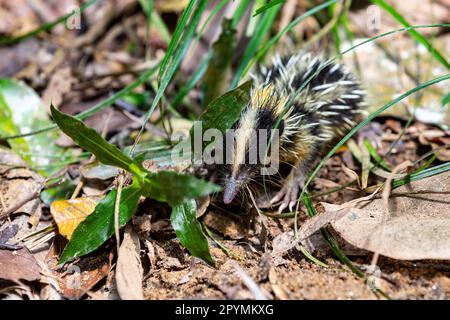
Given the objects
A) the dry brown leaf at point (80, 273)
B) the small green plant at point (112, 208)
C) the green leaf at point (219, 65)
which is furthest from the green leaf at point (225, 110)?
the green leaf at point (219, 65)

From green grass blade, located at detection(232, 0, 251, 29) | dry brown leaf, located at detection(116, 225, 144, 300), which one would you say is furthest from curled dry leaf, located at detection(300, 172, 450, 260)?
green grass blade, located at detection(232, 0, 251, 29)

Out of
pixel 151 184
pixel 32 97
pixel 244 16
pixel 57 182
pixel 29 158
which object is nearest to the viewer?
pixel 151 184

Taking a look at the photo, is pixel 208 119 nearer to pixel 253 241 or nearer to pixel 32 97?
pixel 253 241

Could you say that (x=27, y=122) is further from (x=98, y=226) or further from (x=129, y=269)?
(x=129, y=269)

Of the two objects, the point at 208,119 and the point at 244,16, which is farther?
the point at 244,16

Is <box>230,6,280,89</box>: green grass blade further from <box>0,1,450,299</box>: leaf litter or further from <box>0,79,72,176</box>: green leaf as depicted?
<box>0,79,72,176</box>: green leaf

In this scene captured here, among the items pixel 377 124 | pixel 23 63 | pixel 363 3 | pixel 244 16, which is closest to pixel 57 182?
pixel 23 63
